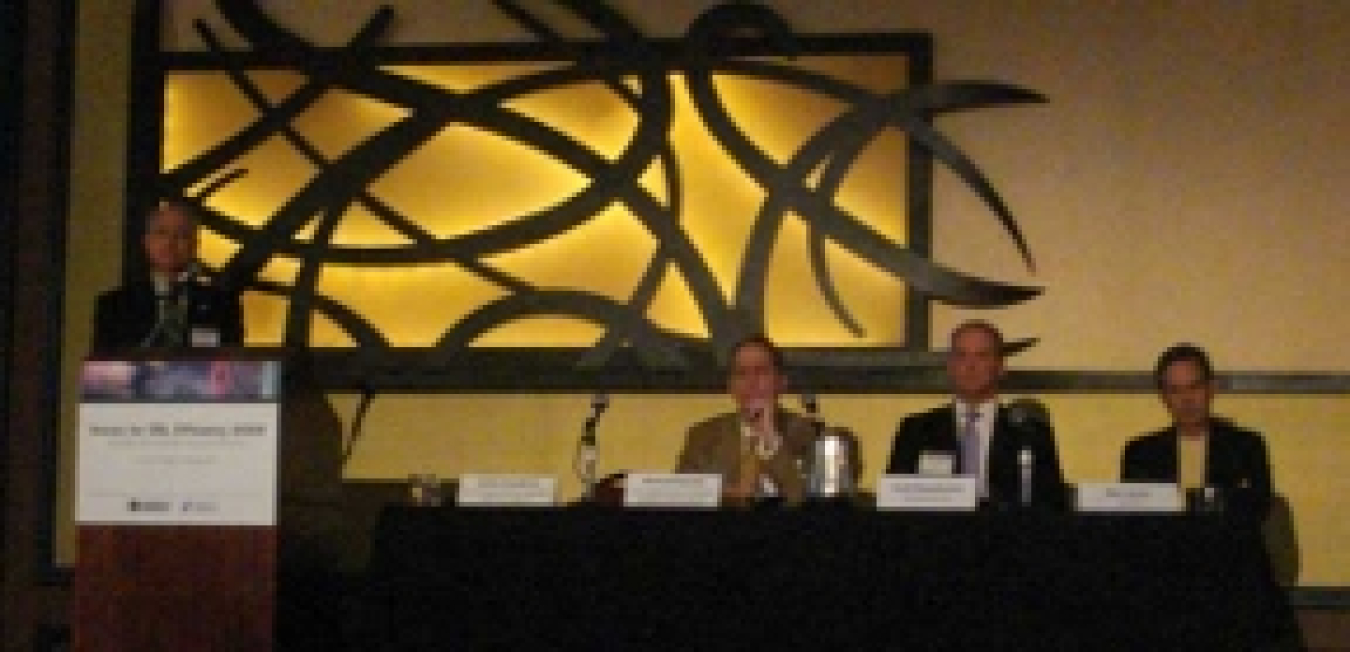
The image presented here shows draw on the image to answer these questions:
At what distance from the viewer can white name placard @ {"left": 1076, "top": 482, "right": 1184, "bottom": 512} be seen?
400 cm

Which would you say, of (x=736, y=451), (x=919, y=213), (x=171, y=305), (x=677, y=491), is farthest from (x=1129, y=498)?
(x=171, y=305)

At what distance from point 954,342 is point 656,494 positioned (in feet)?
4.19

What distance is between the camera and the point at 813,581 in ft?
13.0

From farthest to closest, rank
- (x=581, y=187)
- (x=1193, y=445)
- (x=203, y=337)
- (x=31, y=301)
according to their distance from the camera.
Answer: (x=31, y=301) → (x=581, y=187) → (x=1193, y=445) → (x=203, y=337)

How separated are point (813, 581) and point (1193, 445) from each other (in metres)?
1.55

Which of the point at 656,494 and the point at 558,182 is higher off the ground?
the point at 558,182

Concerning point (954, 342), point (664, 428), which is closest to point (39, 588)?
point (664, 428)

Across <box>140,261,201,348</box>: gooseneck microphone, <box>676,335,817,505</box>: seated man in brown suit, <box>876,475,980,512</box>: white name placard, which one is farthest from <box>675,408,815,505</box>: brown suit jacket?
<box>140,261,201,348</box>: gooseneck microphone

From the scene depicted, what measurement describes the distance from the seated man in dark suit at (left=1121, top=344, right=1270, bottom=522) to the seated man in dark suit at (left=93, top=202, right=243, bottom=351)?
89.3 inches

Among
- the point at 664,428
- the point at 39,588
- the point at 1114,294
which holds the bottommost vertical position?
the point at 39,588

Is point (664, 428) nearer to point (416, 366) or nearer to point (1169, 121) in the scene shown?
point (416, 366)

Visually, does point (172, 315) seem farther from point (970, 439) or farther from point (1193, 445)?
point (1193, 445)

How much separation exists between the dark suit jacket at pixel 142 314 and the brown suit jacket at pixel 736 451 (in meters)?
1.17

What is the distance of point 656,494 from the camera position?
4.10 m
